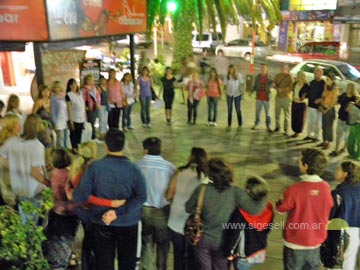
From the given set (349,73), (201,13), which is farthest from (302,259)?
(201,13)

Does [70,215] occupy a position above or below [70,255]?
above

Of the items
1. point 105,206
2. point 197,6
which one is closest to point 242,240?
point 105,206

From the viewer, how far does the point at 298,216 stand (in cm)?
364

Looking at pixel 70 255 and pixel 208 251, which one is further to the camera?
pixel 70 255

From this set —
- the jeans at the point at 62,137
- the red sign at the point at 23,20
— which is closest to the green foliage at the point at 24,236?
the jeans at the point at 62,137

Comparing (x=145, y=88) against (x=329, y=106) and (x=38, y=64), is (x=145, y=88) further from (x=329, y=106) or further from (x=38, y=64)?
(x=329, y=106)

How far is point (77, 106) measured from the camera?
25.8 ft

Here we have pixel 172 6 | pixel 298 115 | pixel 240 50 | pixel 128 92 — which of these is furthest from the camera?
pixel 240 50

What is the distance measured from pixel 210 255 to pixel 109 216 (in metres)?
0.97

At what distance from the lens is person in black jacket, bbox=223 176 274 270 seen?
3.54m

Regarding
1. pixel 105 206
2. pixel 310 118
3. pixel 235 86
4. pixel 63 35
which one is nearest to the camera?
pixel 105 206

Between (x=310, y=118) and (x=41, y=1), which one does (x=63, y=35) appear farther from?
(x=310, y=118)

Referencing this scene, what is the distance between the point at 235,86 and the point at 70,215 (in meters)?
6.45

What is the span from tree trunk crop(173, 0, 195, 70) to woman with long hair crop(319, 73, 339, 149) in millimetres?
8095
